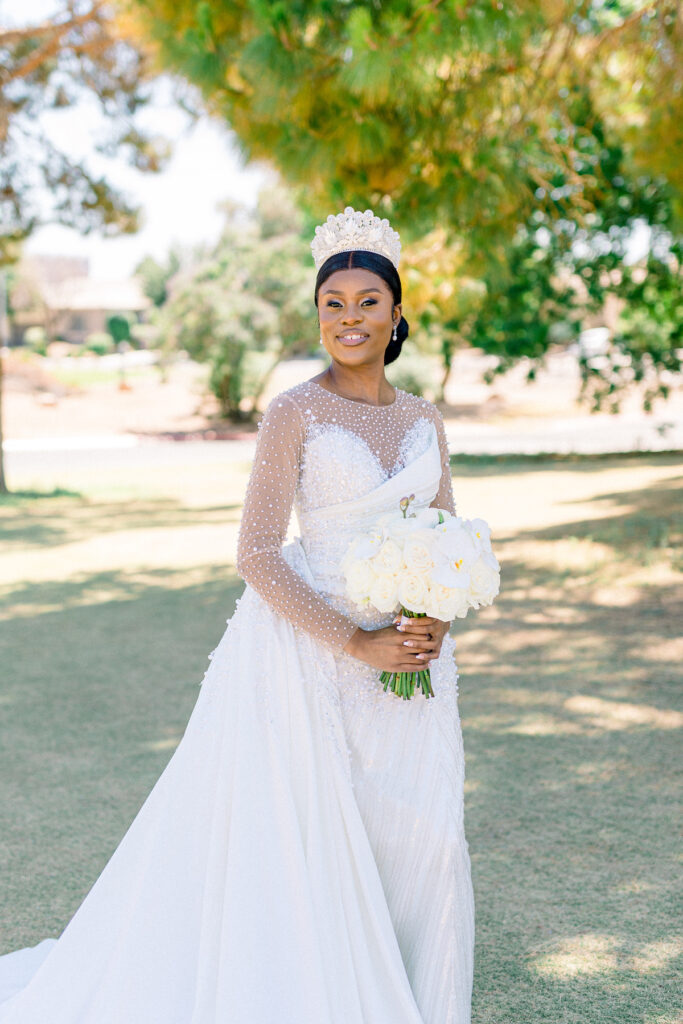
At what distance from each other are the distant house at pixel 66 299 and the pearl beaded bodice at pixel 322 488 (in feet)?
177

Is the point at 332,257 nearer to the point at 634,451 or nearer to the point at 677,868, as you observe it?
the point at 677,868

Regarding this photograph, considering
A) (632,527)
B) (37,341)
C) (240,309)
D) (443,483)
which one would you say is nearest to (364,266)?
(443,483)

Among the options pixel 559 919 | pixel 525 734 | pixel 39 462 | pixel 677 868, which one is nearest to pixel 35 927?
pixel 559 919

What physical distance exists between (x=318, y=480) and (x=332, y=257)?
546mm

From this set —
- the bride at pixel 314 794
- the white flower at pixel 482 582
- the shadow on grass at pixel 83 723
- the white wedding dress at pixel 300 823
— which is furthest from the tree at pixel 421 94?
the white flower at pixel 482 582

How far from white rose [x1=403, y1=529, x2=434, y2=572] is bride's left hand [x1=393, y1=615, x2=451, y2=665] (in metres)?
0.14

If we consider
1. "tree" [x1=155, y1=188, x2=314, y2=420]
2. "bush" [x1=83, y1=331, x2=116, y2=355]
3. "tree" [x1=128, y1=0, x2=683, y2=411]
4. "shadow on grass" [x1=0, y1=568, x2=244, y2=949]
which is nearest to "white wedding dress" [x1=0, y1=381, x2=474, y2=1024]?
"shadow on grass" [x1=0, y1=568, x2=244, y2=949]

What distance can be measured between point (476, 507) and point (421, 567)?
10962 mm

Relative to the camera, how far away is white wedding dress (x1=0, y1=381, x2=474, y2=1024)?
2.26 metres

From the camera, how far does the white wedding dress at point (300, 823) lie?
7.42 ft

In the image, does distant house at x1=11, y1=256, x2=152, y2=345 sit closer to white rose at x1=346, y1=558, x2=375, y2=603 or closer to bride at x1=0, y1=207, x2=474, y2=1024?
bride at x1=0, y1=207, x2=474, y2=1024

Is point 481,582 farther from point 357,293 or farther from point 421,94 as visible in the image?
point 421,94

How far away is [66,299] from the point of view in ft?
194

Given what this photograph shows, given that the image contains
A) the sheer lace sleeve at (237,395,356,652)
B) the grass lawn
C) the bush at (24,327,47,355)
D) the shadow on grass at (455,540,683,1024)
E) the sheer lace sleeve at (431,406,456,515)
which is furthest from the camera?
the bush at (24,327,47,355)
